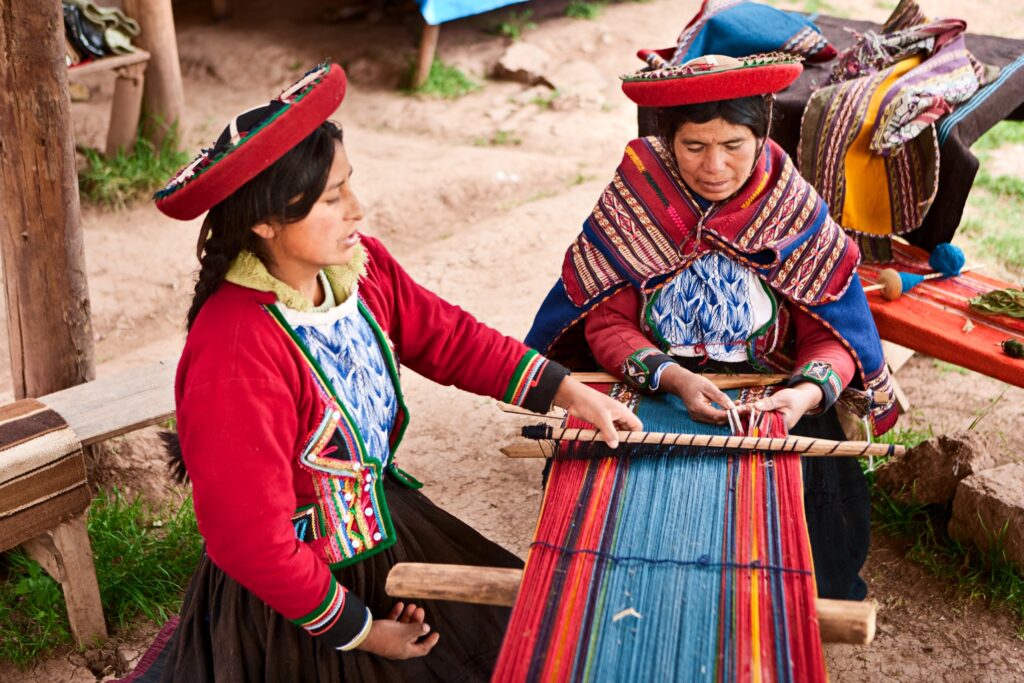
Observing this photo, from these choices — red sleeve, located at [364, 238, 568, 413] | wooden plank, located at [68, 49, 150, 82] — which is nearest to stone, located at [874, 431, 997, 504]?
red sleeve, located at [364, 238, 568, 413]

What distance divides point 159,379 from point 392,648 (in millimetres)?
1504

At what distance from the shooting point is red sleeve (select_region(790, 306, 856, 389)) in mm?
2672

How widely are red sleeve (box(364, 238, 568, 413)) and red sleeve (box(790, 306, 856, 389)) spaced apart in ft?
2.49

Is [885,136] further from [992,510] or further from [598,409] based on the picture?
[598,409]

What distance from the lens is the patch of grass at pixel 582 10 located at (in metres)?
8.79

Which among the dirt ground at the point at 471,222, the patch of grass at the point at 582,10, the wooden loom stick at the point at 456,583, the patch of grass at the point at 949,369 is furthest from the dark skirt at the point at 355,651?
the patch of grass at the point at 582,10

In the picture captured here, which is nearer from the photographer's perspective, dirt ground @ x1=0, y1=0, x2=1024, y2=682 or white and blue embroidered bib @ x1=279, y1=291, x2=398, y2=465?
white and blue embroidered bib @ x1=279, y1=291, x2=398, y2=465

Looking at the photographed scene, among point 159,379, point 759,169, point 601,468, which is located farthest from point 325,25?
point 601,468

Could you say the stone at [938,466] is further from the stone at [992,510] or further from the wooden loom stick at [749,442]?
the wooden loom stick at [749,442]

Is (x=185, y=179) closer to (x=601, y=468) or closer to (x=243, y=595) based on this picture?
(x=243, y=595)

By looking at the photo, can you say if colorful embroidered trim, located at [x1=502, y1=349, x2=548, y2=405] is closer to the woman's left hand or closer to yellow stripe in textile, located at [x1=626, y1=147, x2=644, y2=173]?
the woman's left hand

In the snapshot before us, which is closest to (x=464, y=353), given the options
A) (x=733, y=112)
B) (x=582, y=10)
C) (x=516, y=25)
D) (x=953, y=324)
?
(x=733, y=112)

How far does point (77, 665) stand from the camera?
285 cm

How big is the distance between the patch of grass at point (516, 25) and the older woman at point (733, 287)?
19.2 ft
